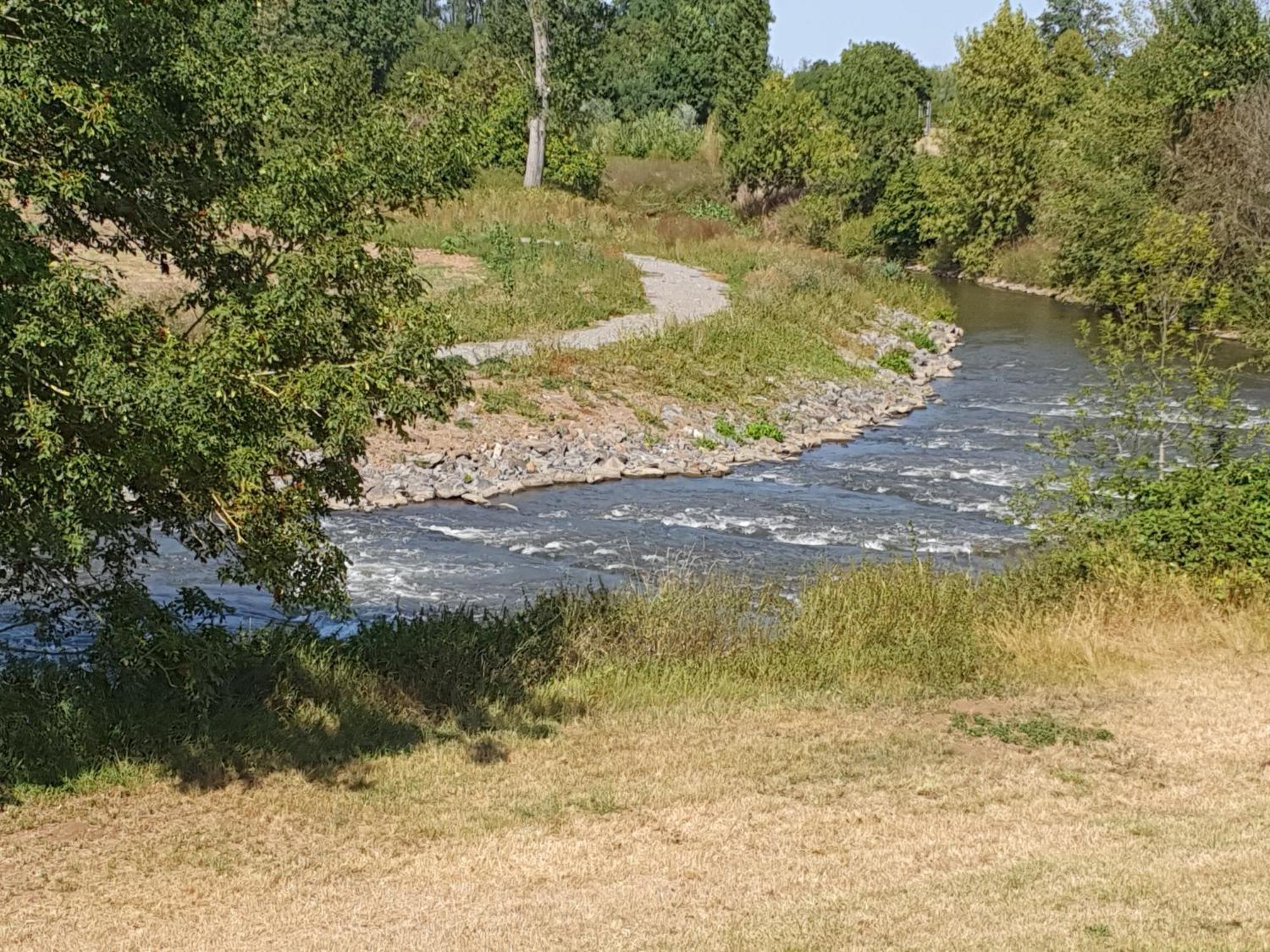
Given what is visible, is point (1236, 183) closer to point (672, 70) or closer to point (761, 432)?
point (761, 432)

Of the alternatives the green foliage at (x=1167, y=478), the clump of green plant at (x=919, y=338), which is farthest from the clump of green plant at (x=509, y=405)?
the clump of green plant at (x=919, y=338)

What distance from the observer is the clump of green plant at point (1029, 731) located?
11.1m

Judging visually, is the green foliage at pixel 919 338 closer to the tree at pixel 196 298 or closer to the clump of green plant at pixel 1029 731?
the clump of green plant at pixel 1029 731

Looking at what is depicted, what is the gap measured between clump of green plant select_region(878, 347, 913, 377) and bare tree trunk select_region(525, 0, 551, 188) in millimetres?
21087

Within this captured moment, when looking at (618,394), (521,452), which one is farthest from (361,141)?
(618,394)

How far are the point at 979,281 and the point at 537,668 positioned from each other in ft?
159

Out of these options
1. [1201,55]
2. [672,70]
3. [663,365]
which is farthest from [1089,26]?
[663,365]

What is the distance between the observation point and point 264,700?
36.7ft

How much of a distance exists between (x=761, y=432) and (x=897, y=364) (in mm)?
8777

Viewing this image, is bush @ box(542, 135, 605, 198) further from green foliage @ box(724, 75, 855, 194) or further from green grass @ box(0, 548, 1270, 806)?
green grass @ box(0, 548, 1270, 806)

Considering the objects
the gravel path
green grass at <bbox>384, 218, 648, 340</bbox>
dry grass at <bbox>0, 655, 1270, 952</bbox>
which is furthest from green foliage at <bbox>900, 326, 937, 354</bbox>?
dry grass at <bbox>0, 655, 1270, 952</bbox>

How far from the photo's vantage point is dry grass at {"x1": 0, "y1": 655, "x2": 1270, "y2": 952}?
24.1 feet

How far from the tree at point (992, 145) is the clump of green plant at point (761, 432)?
1331 inches

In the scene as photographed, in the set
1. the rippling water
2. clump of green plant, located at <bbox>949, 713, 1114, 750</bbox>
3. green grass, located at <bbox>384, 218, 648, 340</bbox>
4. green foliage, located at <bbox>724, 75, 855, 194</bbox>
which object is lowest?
the rippling water
